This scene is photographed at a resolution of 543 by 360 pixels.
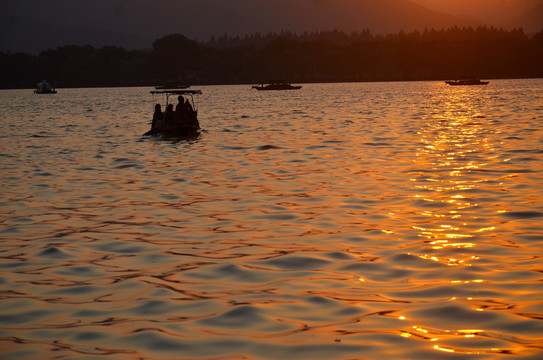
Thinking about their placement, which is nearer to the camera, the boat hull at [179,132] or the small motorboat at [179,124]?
the boat hull at [179,132]

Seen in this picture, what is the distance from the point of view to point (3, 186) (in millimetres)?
20766

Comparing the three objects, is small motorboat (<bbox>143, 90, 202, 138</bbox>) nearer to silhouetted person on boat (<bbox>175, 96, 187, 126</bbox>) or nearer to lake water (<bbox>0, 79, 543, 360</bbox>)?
silhouetted person on boat (<bbox>175, 96, 187, 126</bbox>)

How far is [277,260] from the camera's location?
11328mm

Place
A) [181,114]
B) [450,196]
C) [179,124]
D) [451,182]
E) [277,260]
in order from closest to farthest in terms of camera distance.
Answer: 1. [277,260]
2. [450,196]
3. [451,182]
4. [179,124]
5. [181,114]

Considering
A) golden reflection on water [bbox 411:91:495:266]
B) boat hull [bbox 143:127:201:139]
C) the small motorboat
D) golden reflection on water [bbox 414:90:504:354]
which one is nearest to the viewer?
golden reflection on water [bbox 414:90:504:354]

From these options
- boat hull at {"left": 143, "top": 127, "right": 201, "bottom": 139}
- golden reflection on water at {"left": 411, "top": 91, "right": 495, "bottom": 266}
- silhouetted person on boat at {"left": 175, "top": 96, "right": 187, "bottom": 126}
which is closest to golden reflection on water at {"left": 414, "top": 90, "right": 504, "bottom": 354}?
golden reflection on water at {"left": 411, "top": 91, "right": 495, "bottom": 266}

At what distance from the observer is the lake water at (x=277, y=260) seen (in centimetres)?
786

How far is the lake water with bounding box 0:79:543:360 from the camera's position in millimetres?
7863

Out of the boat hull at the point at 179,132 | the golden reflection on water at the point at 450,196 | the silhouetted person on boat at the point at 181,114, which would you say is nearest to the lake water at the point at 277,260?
the golden reflection on water at the point at 450,196

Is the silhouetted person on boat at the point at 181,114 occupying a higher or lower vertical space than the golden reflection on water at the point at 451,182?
higher

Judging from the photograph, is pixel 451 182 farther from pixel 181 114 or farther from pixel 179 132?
pixel 181 114

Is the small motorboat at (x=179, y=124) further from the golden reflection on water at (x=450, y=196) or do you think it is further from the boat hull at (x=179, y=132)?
the golden reflection on water at (x=450, y=196)

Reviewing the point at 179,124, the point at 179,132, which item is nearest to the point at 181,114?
the point at 179,124

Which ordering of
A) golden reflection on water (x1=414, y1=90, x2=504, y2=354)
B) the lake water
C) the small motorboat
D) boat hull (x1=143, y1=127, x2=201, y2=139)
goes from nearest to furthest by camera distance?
the lake water
golden reflection on water (x1=414, y1=90, x2=504, y2=354)
boat hull (x1=143, y1=127, x2=201, y2=139)
the small motorboat
